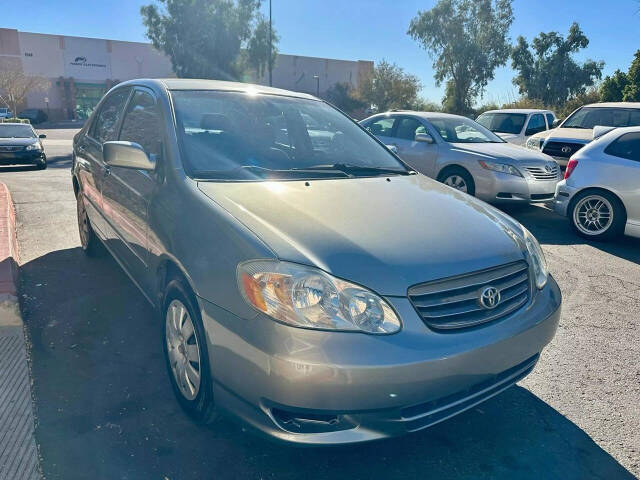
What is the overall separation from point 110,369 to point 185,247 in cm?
117

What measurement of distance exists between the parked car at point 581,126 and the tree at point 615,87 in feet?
67.4

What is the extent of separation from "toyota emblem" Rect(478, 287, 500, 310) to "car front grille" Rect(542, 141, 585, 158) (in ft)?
27.3

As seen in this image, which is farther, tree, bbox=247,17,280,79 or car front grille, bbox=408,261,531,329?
tree, bbox=247,17,280,79

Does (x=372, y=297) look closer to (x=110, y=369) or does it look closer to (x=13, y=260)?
(x=110, y=369)

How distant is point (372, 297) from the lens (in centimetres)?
192

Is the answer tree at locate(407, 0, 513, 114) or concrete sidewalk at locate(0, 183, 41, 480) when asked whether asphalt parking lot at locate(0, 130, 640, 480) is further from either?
tree at locate(407, 0, 513, 114)

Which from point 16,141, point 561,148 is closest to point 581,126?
point 561,148

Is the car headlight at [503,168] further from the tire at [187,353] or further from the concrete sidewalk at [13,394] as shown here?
the concrete sidewalk at [13,394]

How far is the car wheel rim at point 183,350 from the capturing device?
2.35 m

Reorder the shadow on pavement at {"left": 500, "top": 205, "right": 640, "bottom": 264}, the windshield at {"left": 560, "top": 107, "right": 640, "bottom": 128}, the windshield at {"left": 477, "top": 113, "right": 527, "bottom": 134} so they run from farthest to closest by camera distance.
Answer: the windshield at {"left": 477, "top": 113, "right": 527, "bottom": 134} < the windshield at {"left": 560, "top": 107, "right": 640, "bottom": 128} < the shadow on pavement at {"left": 500, "top": 205, "right": 640, "bottom": 264}

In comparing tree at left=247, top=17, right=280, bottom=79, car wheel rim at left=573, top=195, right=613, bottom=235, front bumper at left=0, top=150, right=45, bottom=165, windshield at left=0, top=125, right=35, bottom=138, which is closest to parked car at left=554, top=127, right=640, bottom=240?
car wheel rim at left=573, top=195, right=613, bottom=235

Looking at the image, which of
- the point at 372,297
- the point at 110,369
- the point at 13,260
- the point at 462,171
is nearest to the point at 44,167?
the point at 13,260

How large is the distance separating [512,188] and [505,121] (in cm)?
616

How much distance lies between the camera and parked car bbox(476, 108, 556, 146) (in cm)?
1233
